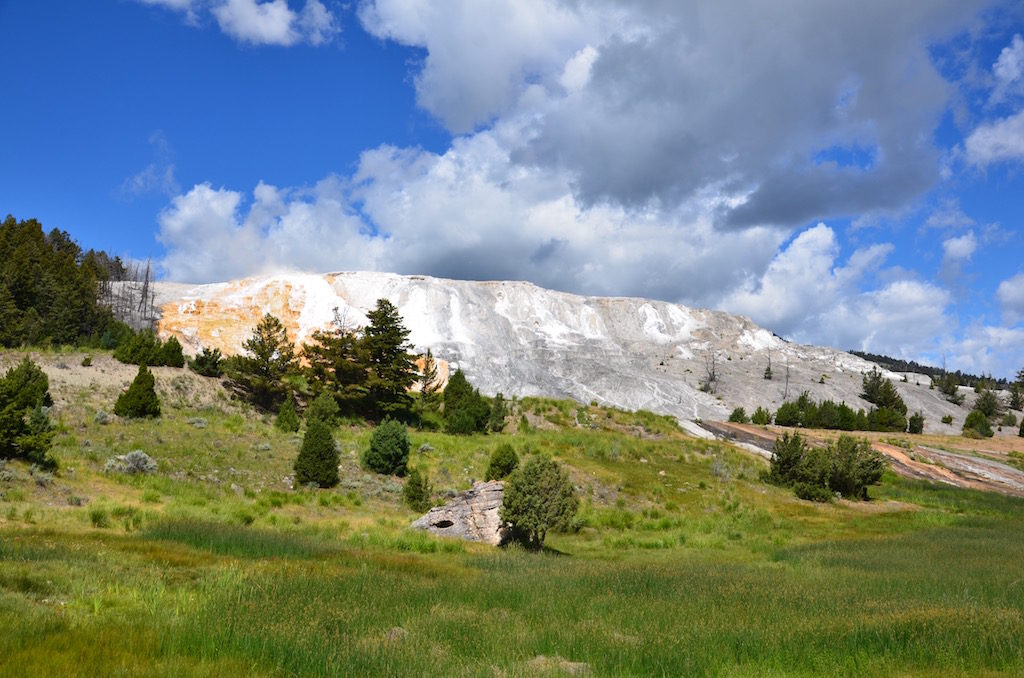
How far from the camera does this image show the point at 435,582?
11688 mm

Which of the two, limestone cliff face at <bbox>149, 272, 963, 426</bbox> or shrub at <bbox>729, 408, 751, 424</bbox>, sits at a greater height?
limestone cliff face at <bbox>149, 272, 963, 426</bbox>

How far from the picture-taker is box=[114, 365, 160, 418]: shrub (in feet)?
103

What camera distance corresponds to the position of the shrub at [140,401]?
3139 cm

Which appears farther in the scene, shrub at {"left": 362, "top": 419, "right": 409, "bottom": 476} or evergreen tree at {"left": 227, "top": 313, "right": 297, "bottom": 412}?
evergreen tree at {"left": 227, "top": 313, "right": 297, "bottom": 412}

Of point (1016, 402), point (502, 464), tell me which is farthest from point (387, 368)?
point (1016, 402)

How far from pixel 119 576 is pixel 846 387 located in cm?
9214

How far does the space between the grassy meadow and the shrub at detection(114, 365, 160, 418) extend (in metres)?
1.69

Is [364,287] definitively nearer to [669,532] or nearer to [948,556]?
[669,532]

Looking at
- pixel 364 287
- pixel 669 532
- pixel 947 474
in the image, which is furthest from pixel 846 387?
pixel 669 532

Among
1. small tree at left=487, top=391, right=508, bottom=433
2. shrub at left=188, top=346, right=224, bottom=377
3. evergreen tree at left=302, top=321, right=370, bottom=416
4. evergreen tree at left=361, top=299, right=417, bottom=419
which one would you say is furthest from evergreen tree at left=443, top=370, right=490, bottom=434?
shrub at left=188, top=346, right=224, bottom=377

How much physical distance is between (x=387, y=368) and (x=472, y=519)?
80.3ft

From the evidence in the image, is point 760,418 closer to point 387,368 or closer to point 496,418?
point 496,418

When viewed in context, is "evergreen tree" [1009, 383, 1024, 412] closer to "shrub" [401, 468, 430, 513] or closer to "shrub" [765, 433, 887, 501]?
"shrub" [765, 433, 887, 501]

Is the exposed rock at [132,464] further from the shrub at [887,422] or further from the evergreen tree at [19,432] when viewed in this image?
the shrub at [887,422]
